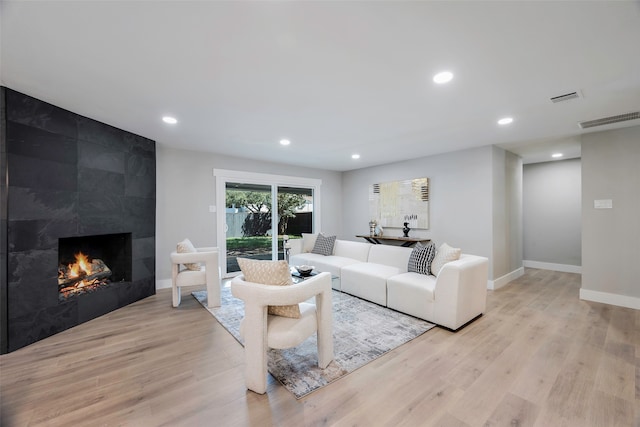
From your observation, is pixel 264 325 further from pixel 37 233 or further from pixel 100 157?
pixel 100 157

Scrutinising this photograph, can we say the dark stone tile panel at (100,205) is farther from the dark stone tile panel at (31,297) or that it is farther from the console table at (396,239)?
the console table at (396,239)

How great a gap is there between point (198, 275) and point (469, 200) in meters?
4.55

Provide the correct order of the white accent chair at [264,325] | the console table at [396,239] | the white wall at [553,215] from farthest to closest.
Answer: the white wall at [553,215] → the console table at [396,239] → the white accent chair at [264,325]

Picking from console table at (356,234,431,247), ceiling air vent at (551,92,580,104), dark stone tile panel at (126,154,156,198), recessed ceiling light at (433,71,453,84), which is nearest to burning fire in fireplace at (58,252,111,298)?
dark stone tile panel at (126,154,156,198)

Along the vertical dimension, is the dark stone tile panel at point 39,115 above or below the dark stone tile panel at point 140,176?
above

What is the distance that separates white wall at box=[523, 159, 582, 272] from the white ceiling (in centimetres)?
253

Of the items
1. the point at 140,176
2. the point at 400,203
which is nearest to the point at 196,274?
the point at 140,176

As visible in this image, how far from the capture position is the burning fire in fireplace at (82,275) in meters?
3.08

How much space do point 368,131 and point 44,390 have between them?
13.3 ft

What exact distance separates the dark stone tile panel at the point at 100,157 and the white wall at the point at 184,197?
2.62 ft

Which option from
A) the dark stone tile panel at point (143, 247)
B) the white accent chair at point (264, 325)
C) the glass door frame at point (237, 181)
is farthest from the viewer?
the glass door frame at point (237, 181)

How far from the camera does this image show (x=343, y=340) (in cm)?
259

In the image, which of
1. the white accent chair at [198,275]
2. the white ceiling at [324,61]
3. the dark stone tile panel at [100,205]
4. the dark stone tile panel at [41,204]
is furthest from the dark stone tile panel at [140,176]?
the white accent chair at [198,275]

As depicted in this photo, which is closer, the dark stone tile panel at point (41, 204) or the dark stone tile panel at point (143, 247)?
the dark stone tile panel at point (41, 204)
